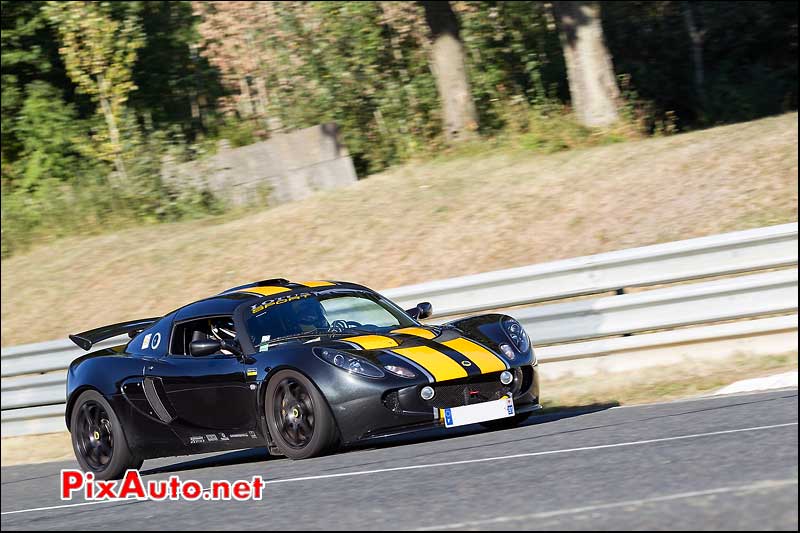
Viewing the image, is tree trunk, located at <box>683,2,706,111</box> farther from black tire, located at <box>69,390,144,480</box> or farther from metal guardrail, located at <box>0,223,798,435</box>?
black tire, located at <box>69,390,144,480</box>

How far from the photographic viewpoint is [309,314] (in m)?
8.86

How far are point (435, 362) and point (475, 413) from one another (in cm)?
42

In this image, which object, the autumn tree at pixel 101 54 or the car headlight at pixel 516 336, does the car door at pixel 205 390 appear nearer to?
the car headlight at pixel 516 336

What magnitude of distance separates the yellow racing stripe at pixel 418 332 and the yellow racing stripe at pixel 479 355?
0.65 feet

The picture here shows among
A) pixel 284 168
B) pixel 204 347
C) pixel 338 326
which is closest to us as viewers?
pixel 204 347

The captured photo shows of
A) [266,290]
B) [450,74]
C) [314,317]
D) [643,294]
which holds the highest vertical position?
[450,74]

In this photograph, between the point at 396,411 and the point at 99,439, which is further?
the point at 99,439

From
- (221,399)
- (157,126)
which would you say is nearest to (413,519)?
(221,399)

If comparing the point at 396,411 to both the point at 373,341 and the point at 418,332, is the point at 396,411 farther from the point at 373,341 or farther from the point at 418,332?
the point at 418,332

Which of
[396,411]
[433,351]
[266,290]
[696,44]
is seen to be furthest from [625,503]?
[696,44]

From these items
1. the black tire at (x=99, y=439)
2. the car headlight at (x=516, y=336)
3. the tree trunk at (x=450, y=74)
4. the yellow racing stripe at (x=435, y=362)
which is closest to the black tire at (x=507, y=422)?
the car headlight at (x=516, y=336)

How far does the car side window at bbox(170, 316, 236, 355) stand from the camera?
8.99 metres

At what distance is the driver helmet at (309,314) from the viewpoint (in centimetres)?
874

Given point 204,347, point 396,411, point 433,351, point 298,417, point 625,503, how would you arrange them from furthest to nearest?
point 204,347, point 433,351, point 298,417, point 396,411, point 625,503
